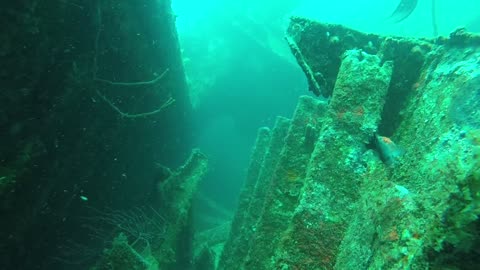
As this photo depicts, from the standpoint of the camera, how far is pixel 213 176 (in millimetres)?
14617

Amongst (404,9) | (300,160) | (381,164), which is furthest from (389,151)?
(404,9)

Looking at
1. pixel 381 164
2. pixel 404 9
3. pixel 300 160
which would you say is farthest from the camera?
pixel 404 9

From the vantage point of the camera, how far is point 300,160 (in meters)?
4.16

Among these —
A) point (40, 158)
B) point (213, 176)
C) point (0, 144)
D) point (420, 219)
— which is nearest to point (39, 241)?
point (40, 158)

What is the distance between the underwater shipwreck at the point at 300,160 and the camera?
1669 millimetres

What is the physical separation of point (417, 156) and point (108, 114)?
426 cm

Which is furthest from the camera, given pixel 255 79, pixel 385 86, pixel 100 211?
pixel 255 79

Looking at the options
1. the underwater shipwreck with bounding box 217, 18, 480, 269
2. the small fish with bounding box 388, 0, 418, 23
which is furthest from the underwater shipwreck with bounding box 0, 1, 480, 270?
the small fish with bounding box 388, 0, 418, 23

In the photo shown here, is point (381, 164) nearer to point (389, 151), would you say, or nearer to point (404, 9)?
point (389, 151)

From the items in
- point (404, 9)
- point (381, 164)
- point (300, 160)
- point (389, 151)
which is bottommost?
point (381, 164)

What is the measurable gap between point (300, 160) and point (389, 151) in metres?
1.73

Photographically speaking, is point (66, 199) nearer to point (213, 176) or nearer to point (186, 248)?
point (186, 248)

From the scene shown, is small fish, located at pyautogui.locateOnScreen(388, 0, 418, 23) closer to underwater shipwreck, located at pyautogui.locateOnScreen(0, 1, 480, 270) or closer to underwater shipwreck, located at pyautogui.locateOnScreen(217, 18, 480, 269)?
underwater shipwreck, located at pyautogui.locateOnScreen(0, 1, 480, 270)

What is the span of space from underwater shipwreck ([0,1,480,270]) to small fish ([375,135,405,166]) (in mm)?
10
